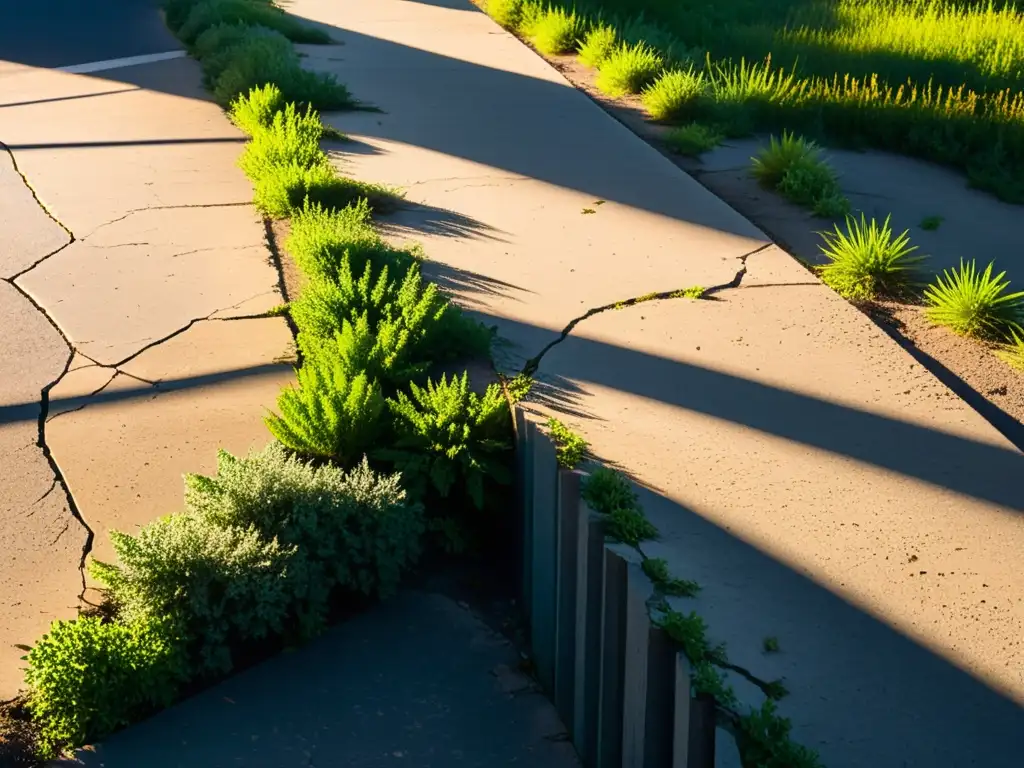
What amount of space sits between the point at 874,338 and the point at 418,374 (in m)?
1.85

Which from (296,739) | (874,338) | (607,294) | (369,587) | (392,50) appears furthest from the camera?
(392,50)

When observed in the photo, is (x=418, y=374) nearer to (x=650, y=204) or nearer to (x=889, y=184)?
(x=650, y=204)

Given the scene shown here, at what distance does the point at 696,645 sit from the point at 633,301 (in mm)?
2436

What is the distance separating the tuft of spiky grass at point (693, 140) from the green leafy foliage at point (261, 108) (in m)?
2.20

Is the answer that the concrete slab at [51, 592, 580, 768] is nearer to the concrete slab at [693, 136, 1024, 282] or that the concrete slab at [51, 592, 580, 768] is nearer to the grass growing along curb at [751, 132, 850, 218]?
the concrete slab at [693, 136, 1024, 282]

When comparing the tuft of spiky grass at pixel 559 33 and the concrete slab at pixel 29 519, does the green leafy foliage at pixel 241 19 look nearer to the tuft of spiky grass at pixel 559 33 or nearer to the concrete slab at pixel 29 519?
the tuft of spiky grass at pixel 559 33

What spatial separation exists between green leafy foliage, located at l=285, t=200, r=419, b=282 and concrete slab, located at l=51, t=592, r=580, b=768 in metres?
1.86

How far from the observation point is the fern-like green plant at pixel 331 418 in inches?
146

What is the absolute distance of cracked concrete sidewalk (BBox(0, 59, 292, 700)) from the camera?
3709 millimetres

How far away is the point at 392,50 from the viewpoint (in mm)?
10008

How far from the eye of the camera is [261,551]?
3.25 m

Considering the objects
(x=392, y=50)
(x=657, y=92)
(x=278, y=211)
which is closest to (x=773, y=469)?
(x=278, y=211)

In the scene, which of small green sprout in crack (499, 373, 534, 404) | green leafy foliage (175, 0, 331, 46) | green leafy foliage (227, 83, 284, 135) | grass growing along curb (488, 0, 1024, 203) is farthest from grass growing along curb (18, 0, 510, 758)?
green leafy foliage (175, 0, 331, 46)

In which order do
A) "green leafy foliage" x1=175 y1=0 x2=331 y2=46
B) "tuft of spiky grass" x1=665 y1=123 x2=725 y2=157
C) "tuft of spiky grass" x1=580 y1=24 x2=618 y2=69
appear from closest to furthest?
"tuft of spiky grass" x1=665 y1=123 x2=725 y2=157
"tuft of spiky grass" x1=580 y1=24 x2=618 y2=69
"green leafy foliage" x1=175 y1=0 x2=331 y2=46
